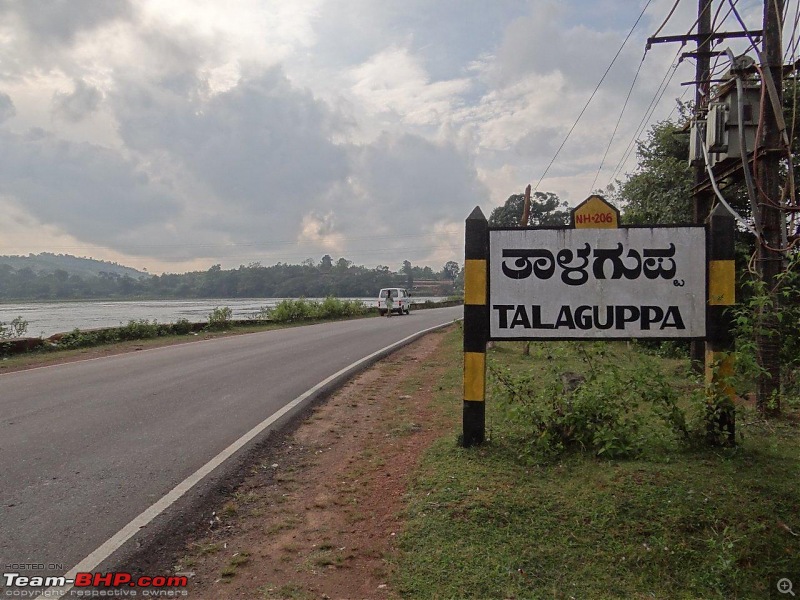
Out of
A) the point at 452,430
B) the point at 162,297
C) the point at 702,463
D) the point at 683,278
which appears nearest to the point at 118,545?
the point at 452,430

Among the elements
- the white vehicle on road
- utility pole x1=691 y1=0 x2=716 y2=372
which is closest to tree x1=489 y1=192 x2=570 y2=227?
the white vehicle on road

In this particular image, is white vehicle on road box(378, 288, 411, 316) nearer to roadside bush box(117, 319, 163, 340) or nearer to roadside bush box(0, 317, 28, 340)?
roadside bush box(117, 319, 163, 340)

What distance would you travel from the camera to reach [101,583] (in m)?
3.22

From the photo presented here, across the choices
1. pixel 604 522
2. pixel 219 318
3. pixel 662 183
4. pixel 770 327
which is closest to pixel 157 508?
pixel 604 522

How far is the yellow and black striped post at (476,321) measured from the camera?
5266 millimetres

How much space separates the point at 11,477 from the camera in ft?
15.9

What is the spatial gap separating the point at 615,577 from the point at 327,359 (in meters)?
10.1

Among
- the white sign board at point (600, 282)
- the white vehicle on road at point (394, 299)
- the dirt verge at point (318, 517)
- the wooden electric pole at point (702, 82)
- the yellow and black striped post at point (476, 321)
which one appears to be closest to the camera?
the dirt verge at point (318, 517)

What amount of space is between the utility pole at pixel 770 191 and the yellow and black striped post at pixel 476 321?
123 inches

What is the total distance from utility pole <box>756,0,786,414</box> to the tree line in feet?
150

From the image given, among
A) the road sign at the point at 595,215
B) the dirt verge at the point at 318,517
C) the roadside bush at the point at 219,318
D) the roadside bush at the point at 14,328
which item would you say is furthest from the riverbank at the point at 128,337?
the road sign at the point at 595,215

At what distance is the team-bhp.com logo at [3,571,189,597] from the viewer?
10.3 ft

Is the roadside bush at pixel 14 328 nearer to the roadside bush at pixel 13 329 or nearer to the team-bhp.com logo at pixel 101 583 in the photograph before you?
the roadside bush at pixel 13 329

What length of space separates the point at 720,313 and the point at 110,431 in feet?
20.6
